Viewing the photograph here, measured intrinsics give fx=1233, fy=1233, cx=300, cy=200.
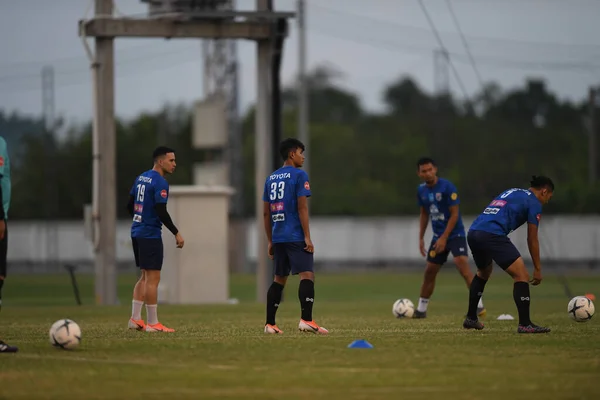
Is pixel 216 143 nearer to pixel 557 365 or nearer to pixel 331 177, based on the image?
pixel 557 365

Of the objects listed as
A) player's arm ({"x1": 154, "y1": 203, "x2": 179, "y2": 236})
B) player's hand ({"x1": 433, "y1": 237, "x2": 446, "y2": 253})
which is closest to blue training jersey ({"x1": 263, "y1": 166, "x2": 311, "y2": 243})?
player's arm ({"x1": 154, "y1": 203, "x2": 179, "y2": 236})

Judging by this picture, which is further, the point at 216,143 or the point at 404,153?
the point at 404,153

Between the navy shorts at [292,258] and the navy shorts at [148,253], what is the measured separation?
1.81m

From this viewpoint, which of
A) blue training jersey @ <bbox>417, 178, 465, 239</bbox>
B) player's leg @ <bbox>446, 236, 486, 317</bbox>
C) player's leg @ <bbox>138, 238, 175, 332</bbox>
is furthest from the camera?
player's leg @ <bbox>446, 236, 486, 317</bbox>

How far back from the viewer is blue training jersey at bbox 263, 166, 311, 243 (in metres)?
14.3

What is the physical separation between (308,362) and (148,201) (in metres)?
5.07

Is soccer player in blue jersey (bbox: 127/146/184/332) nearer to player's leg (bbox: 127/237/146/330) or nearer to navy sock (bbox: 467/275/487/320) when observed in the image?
player's leg (bbox: 127/237/146/330)

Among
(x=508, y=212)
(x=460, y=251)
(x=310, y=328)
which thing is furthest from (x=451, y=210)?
(x=310, y=328)

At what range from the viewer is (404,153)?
76.8 meters

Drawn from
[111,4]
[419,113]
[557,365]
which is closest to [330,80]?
[419,113]

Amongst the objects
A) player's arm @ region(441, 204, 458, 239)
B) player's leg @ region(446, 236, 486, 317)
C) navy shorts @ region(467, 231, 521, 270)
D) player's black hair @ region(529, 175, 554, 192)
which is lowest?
player's leg @ region(446, 236, 486, 317)

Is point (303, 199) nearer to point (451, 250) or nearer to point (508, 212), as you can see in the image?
point (508, 212)

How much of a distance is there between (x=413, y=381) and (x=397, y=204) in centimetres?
5830

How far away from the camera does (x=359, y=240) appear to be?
5688 cm
